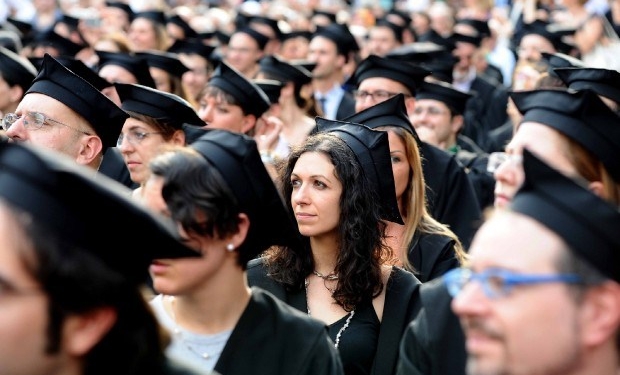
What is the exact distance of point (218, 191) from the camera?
3.74m

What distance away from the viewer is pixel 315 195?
5.45 meters

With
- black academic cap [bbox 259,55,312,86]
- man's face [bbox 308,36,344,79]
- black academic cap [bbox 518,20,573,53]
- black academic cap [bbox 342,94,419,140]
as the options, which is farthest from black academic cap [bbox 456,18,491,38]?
black academic cap [bbox 342,94,419,140]

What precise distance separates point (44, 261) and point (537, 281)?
1.25 meters

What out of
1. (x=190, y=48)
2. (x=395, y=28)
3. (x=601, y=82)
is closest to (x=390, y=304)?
(x=601, y=82)

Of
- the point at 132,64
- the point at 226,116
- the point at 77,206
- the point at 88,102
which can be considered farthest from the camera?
the point at 132,64

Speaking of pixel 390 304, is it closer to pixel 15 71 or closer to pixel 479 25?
pixel 15 71

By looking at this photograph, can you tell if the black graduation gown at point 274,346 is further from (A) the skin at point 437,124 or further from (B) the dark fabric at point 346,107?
(B) the dark fabric at point 346,107

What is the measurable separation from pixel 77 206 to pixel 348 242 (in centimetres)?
274

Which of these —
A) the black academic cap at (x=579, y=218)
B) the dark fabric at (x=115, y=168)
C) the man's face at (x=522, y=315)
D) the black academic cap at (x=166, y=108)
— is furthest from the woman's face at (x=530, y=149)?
the dark fabric at (x=115, y=168)

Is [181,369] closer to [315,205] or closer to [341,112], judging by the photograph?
[315,205]

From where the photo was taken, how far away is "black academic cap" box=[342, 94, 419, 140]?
285 inches

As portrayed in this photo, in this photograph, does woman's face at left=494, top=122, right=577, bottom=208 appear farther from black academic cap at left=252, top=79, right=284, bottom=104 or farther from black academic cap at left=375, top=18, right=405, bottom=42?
black academic cap at left=375, top=18, right=405, bottom=42

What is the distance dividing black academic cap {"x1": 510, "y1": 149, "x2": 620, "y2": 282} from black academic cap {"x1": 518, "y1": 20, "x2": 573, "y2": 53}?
1045 cm

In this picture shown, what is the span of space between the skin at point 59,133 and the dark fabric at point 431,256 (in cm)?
192
